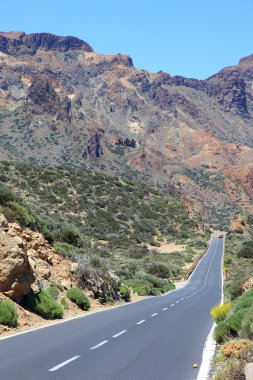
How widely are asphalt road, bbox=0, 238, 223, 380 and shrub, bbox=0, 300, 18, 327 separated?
82cm

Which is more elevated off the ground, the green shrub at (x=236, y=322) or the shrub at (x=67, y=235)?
the shrub at (x=67, y=235)

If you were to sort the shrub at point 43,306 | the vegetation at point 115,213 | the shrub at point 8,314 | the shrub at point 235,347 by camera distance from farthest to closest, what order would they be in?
the vegetation at point 115,213
the shrub at point 43,306
the shrub at point 8,314
the shrub at point 235,347

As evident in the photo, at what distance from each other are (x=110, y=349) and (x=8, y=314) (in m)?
3.79

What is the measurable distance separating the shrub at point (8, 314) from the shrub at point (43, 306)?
211cm

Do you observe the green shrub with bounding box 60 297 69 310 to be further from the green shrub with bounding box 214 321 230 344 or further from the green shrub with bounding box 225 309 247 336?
the green shrub with bounding box 225 309 247 336

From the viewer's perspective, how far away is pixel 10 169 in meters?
75.0

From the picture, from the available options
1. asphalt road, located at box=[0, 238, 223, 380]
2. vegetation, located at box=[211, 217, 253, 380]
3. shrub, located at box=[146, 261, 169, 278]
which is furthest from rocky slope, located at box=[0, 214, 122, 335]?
shrub, located at box=[146, 261, 169, 278]

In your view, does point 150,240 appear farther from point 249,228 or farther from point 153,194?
point 249,228

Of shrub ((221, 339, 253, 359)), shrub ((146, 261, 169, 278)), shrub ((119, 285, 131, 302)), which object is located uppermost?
shrub ((221, 339, 253, 359))

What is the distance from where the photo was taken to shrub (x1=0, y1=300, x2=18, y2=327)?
1426 centimetres

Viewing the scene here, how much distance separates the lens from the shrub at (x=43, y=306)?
17031 mm

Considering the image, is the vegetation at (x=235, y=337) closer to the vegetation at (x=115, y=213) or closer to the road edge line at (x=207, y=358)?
the road edge line at (x=207, y=358)

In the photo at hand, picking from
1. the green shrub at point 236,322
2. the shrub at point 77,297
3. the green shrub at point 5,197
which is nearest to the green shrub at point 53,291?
the shrub at point 77,297

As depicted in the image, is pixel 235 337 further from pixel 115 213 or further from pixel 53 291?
pixel 115 213
